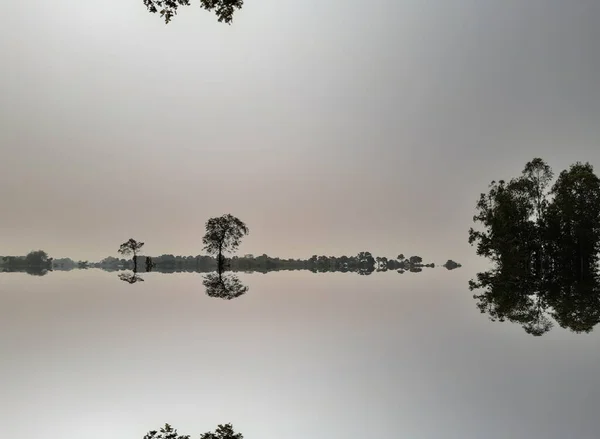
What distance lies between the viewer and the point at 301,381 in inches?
415

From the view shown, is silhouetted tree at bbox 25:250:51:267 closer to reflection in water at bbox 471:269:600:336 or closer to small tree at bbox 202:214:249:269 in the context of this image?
small tree at bbox 202:214:249:269

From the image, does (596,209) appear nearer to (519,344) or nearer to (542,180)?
(542,180)

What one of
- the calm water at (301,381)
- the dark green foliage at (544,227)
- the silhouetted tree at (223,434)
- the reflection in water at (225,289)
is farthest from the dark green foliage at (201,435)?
the dark green foliage at (544,227)

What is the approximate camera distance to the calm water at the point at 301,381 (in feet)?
26.8

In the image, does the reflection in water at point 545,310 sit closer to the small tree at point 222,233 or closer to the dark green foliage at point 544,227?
the dark green foliage at point 544,227

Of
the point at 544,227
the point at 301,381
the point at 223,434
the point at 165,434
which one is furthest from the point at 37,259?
the point at 223,434

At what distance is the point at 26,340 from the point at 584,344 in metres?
16.7

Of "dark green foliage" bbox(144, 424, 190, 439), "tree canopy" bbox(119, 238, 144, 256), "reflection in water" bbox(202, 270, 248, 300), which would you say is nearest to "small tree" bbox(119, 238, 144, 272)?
"tree canopy" bbox(119, 238, 144, 256)

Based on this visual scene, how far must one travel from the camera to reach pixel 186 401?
9.22m

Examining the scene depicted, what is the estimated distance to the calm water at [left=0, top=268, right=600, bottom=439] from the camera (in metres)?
8.16

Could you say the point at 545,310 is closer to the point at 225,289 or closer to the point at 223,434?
the point at 223,434

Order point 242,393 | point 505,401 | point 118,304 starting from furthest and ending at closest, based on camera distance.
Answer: point 118,304
point 242,393
point 505,401

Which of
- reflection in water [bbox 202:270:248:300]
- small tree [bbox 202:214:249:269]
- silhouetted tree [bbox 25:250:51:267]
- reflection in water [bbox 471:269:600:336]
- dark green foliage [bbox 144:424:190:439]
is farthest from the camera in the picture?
silhouetted tree [bbox 25:250:51:267]

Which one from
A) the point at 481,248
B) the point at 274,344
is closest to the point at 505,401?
the point at 274,344
